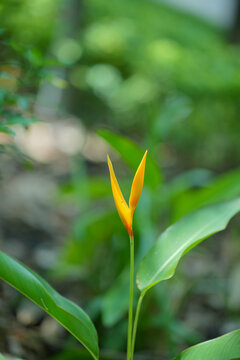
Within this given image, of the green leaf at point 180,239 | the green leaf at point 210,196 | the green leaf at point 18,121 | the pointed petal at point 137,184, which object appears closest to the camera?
the pointed petal at point 137,184

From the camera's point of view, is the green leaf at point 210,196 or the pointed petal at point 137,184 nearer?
the pointed petal at point 137,184

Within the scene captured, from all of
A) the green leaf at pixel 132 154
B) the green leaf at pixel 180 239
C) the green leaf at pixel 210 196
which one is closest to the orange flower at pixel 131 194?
the green leaf at pixel 180 239

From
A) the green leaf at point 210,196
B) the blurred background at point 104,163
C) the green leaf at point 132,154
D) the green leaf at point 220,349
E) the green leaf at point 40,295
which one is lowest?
the blurred background at point 104,163

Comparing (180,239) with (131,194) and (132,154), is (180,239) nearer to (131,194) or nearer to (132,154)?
(131,194)

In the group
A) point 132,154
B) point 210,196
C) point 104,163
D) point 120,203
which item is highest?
point 120,203

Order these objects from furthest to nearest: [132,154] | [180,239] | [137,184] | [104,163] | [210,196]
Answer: [104,163] → [210,196] → [132,154] → [180,239] → [137,184]

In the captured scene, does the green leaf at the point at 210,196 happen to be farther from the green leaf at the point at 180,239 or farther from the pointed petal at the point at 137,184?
the pointed petal at the point at 137,184

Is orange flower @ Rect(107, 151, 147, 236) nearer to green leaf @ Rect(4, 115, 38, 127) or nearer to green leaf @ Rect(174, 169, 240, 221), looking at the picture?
green leaf @ Rect(4, 115, 38, 127)

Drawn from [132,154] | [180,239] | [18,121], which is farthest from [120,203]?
[132,154]
